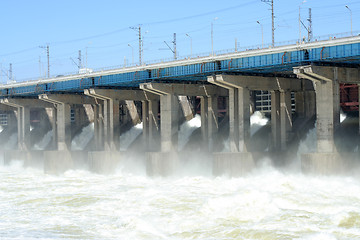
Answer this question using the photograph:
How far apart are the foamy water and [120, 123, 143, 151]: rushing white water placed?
20.3 m

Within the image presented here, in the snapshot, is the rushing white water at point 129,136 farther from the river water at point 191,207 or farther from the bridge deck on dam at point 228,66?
the river water at point 191,207

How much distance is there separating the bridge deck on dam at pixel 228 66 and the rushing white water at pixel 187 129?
313 inches

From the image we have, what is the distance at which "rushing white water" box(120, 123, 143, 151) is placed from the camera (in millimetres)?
78938

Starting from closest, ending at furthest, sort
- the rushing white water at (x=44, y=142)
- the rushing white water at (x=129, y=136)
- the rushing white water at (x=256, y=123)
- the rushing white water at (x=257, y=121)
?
the rushing white water at (x=256, y=123) < the rushing white water at (x=257, y=121) < the rushing white water at (x=129, y=136) < the rushing white water at (x=44, y=142)

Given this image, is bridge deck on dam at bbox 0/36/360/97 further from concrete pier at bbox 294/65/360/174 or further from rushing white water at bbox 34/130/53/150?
rushing white water at bbox 34/130/53/150

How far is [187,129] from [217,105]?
18.1 ft

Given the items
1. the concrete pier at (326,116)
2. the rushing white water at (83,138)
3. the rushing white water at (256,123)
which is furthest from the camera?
the rushing white water at (83,138)

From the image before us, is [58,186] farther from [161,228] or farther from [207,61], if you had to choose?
[161,228]

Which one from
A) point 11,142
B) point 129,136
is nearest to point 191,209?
point 129,136

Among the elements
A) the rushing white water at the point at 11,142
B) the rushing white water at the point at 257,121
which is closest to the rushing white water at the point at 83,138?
the rushing white water at the point at 11,142

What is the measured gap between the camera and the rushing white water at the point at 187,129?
70.1 metres

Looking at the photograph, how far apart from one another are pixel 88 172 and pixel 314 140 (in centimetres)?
2910

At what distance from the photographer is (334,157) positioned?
4912 cm

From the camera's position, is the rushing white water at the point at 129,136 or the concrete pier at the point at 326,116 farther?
the rushing white water at the point at 129,136
